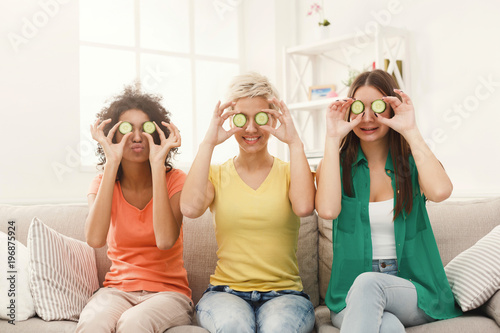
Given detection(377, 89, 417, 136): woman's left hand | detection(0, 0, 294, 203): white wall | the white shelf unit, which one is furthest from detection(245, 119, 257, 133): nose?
detection(0, 0, 294, 203): white wall

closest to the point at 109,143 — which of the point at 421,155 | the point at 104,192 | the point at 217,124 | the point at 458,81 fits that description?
the point at 104,192

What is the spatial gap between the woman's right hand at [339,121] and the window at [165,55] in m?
2.58

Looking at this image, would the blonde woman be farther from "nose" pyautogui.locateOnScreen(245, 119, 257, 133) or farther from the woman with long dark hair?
the woman with long dark hair

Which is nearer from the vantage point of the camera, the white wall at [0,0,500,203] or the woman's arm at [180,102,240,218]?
the woman's arm at [180,102,240,218]

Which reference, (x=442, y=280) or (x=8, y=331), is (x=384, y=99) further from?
(x=8, y=331)

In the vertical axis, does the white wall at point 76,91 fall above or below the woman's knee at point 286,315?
above

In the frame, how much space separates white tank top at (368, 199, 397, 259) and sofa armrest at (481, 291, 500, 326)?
372mm

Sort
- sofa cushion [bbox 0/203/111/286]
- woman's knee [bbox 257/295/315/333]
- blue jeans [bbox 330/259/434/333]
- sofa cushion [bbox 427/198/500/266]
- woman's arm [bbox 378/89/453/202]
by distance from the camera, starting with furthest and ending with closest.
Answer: sofa cushion [bbox 0/203/111/286]
sofa cushion [bbox 427/198/500/266]
woman's arm [bbox 378/89/453/202]
woman's knee [bbox 257/295/315/333]
blue jeans [bbox 330/259/434/333]

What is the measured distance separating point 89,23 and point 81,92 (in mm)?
621

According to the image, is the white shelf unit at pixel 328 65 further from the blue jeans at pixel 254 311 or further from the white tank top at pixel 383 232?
the blue jeans at pixel 254 311

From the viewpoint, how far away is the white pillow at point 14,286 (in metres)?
2.00

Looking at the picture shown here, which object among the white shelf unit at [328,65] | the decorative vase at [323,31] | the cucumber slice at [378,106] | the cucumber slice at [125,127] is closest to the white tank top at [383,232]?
the cucumber slice at [378,106]

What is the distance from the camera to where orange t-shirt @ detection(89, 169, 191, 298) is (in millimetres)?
2062

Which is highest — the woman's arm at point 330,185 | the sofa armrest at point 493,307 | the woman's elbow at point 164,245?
the woman's arm at point 330,185
